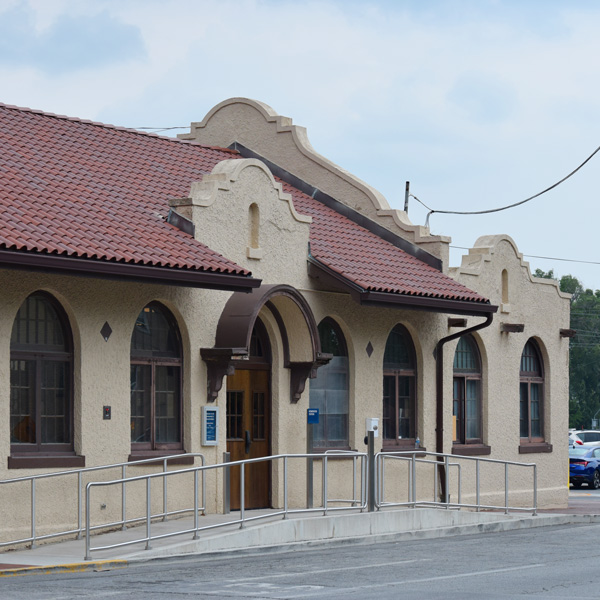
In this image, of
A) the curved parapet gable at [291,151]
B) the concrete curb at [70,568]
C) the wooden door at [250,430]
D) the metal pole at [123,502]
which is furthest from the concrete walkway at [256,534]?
the curved parapet gable at [291,151]

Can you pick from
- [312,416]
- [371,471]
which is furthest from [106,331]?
[312,416]

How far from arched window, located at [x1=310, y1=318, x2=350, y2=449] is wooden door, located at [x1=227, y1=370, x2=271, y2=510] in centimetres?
109

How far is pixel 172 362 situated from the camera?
18281 mm

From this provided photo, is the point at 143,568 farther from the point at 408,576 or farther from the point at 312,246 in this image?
the point at 312,246

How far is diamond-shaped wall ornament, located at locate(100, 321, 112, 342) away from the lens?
55.8 feet

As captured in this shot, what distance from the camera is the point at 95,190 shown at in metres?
18.6

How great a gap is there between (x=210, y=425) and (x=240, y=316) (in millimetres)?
1594

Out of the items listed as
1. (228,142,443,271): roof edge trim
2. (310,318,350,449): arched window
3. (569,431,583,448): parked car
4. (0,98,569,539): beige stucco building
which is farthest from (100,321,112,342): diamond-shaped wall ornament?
(569,431,583,448): parked car

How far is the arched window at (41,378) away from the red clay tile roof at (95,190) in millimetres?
1083

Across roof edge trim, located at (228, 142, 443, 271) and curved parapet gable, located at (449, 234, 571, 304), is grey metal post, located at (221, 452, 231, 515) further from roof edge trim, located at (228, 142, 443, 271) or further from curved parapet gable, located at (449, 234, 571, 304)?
curved parapet gable, located at (449, 234, 571, 304)

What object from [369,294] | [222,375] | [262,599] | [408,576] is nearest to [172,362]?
[222,375]

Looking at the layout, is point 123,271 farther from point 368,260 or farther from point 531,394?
point 531,394

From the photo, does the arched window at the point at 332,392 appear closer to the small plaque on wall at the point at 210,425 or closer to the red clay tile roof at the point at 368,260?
the red clay tile roof at the point at 368,260

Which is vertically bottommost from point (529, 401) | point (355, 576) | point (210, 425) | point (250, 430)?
point (355, 576)
